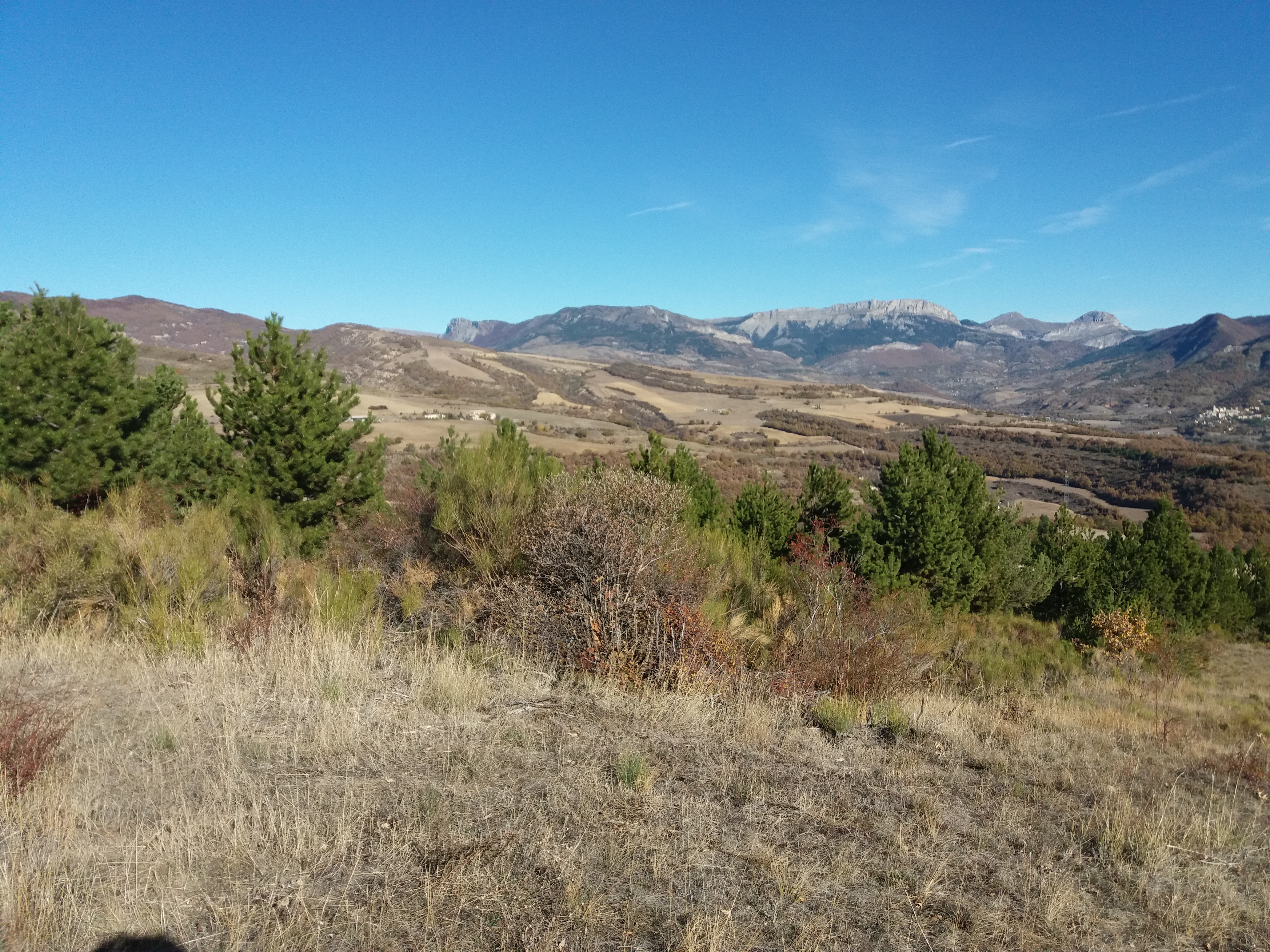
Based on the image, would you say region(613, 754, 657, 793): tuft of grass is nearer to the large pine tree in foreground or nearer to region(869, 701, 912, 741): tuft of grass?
region(869, 701, 912, 741): tuft of grass

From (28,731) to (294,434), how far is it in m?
10.5

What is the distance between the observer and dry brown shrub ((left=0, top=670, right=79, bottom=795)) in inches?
144

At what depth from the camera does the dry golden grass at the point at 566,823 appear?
9.61ft

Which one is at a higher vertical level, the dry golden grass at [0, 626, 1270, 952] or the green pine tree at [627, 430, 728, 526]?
the green pine tree at [627, 430, 728, 526]

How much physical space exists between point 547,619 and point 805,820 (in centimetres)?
332

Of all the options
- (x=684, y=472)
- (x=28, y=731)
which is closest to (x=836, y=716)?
(x=28, y=731)

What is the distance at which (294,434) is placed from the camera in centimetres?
1374

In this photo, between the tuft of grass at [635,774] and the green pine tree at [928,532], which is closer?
the tuft of grass at [635,774]

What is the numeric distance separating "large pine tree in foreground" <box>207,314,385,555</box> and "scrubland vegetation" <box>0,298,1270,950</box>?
161 cm

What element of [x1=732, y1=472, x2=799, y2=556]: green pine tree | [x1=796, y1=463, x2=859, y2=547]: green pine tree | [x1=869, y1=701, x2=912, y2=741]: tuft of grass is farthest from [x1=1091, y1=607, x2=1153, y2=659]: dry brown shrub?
[x1=869, y1=701, x2=912, y2=741]: tuft of grass

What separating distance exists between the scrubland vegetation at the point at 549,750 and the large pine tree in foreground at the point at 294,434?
5.27ft

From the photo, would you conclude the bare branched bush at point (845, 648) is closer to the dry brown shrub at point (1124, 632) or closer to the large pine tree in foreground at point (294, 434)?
the large pine tree in foreground at point (294, 434)

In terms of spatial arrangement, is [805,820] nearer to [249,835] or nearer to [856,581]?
[249,835]

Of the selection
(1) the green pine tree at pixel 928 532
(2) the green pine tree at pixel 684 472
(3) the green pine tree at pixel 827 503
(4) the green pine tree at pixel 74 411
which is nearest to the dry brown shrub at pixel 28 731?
(4) the green pine tree at pixel 74 411
